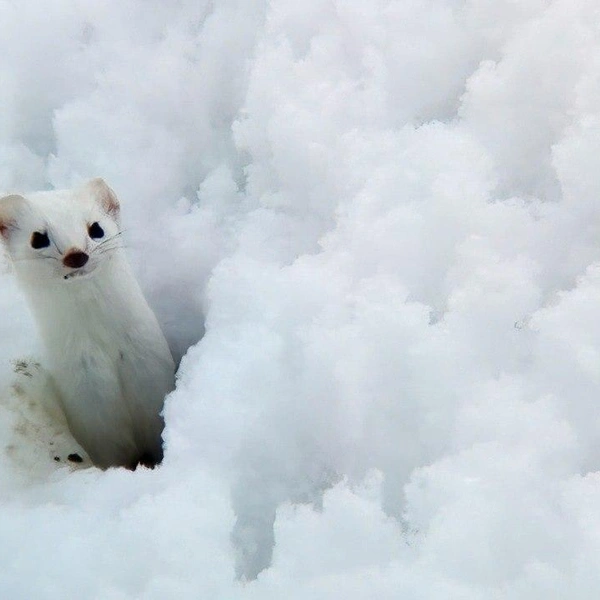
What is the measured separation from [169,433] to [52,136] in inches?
56.9

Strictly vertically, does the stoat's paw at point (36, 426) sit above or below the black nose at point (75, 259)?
below

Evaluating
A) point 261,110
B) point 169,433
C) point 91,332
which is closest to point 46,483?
point 169,433

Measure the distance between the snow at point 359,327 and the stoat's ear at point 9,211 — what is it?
0.40 meters

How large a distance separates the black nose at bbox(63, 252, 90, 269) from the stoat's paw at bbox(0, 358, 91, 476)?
433mm

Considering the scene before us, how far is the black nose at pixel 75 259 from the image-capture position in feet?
4.97

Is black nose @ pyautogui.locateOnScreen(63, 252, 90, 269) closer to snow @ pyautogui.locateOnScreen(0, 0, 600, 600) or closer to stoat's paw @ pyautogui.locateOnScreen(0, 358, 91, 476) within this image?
snow @ pyautogui.locateOnScreen(0, 0, 600, 600)

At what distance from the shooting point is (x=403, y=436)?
43.3 inches

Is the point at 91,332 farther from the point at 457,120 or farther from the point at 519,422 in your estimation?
the point at 519,422

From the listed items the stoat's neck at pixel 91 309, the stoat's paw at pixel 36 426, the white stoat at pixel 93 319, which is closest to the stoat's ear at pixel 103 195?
the white stoat at pixel 93 319

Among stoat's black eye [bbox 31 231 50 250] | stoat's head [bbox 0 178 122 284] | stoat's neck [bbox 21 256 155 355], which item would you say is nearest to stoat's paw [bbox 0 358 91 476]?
stoat's neck [bbox 21 256 155 355]

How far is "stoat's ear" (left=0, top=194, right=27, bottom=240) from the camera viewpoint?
5.23 feet

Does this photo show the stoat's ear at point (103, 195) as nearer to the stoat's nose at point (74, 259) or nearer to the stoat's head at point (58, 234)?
the stoat's head at point (58, 234)

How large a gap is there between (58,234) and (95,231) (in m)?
0.10

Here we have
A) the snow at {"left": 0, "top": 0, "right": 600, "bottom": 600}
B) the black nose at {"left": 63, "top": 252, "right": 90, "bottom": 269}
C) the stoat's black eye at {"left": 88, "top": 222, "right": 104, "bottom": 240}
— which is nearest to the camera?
the snow at {"left": 0, "top": 0, "right": 600, "bottom": 600}
